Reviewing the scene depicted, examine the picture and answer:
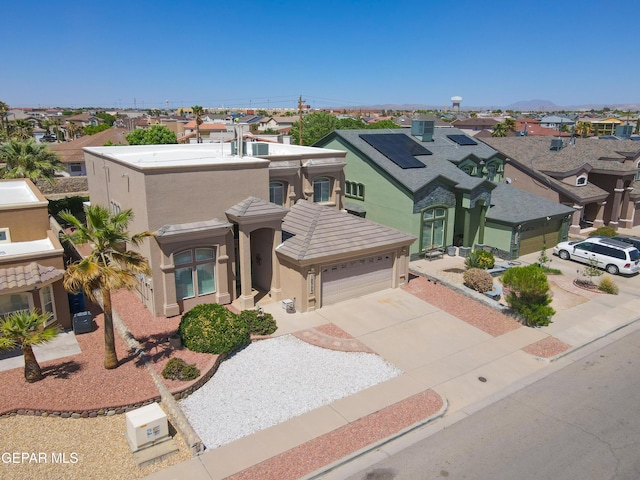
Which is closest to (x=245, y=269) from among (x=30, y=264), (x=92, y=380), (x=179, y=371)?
(x=179, y=371)

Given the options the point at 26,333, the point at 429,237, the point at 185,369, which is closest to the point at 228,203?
the point at 185,369

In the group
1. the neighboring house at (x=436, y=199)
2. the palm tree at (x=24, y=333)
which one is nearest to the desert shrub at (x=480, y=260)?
the neighboring house at (x=436, y=199)

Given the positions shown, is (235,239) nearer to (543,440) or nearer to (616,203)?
(543,440)

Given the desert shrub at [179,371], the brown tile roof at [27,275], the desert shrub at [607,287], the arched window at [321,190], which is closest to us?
the desert shrub at [179,371]

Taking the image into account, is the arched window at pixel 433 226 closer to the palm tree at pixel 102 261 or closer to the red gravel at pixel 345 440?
the red gravel at pixel 345 440

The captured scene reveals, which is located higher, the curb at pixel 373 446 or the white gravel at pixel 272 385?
the white gravel at pixel 272 385
